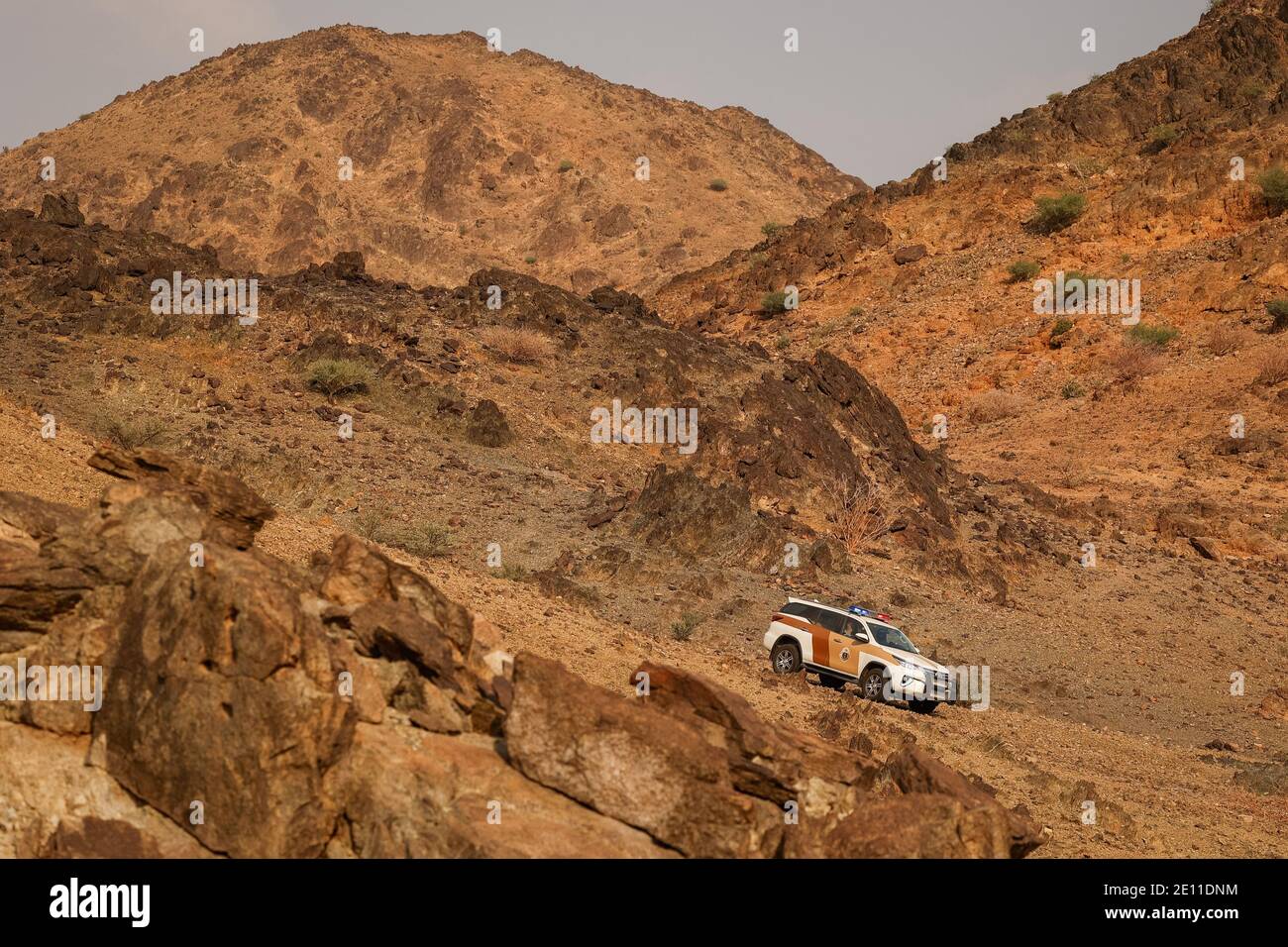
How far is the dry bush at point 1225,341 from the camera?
4006 centimetres

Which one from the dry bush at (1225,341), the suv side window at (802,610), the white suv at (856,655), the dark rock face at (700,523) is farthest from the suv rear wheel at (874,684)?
the dry bush at (1225,341)

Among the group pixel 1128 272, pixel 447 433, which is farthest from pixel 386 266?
Result: pixel 447 433

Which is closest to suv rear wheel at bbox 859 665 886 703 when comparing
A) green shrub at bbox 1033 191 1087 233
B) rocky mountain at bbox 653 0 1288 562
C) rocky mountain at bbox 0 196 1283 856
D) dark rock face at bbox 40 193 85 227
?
rocky mountain at bbox 0 196 1283 856

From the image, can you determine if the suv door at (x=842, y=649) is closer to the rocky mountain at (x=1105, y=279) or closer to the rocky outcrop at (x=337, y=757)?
the rocky outcrop at (x=337, y=757)

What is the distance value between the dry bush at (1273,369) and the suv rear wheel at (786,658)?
92.7 feet

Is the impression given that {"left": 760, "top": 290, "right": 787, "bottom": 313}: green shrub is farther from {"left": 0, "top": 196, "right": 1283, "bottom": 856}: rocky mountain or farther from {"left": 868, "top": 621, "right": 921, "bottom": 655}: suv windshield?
{"left": 868, "top": 621, "right": 921, "bottom": 655}: suv windshield

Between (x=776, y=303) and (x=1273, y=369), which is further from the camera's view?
(x=776, y=303)

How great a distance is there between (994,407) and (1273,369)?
8.52m

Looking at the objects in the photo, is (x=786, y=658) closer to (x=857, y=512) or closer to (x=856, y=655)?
(x=856, y=655)

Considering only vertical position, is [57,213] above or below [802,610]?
above

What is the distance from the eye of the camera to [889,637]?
52.1ft

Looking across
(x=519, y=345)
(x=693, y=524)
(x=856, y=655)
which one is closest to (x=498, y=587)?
(x=856, y=655)

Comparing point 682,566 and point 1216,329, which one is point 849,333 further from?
point 682,566

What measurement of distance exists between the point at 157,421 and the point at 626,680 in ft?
43.0
